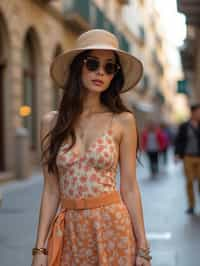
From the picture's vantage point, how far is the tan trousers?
9688mm

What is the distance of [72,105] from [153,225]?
Answer: 589cm

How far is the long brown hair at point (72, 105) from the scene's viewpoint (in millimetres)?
2725

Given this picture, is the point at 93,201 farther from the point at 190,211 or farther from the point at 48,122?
the point at 190,211

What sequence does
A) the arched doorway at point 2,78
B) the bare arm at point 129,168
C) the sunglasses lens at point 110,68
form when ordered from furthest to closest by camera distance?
the arched doorway at point 2,78 → the sunglasses lens at point 110,68 → the bare arm at point 129,168

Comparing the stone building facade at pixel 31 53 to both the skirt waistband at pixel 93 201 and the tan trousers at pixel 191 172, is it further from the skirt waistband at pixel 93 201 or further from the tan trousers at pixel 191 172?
the skirt waistband at pixel 93 201

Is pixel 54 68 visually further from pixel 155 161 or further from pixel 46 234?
pixel 155 161

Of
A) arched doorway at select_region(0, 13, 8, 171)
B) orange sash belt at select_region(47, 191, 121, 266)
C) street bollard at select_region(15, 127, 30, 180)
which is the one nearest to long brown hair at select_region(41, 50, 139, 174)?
orange sash belt at select_region(47, 191, 121, 266)

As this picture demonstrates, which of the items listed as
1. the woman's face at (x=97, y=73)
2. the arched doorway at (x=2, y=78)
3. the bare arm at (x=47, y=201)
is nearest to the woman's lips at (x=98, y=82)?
the woman's face at (x=97, y=73)

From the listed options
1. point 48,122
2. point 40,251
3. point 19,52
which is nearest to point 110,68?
point 48,122

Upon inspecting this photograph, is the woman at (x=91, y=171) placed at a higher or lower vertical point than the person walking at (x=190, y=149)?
lower

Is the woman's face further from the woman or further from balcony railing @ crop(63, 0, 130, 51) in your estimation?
balcony railing @ crop(63, 0, 130, 51)

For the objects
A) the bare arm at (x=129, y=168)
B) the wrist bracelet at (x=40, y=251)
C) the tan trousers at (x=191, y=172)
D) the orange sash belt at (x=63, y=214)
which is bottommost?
the wrist bracelet at (x=40, y=251)

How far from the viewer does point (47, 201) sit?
2793 millimetres

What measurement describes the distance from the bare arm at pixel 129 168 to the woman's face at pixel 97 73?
0.19m
